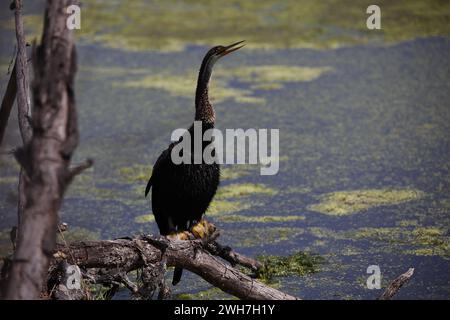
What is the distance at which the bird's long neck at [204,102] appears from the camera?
4.29m

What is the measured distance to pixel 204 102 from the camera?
4.32 meters

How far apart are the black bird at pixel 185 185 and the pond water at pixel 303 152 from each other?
14.8 inches

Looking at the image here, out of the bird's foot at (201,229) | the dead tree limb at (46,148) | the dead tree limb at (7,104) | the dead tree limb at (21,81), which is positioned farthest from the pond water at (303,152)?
the dead tree limb at (46,148)

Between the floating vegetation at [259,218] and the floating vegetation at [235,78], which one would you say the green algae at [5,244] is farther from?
the floating vegetation at [235,78]

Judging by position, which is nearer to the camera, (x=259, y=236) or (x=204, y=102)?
(x=204, y=102)

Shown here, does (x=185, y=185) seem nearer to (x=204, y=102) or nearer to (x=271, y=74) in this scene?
(x=204, y=102)

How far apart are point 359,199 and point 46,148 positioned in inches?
127

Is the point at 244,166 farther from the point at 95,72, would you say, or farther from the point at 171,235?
the point at 95,72

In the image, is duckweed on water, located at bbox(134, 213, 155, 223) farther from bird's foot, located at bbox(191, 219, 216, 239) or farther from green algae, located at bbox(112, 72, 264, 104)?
green algae, located at bbox(112, 72, 264, 104)

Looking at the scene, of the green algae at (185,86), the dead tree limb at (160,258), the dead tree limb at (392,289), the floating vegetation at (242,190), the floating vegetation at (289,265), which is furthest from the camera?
the green algae at (185,86)

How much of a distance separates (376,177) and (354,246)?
113 cm

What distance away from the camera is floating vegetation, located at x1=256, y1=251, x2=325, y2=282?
15.0ft

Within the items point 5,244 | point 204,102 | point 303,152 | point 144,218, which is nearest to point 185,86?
point 303,152
